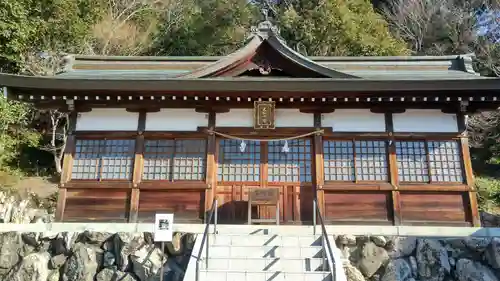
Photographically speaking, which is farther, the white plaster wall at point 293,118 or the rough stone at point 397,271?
the white plaster wall at point 293,118

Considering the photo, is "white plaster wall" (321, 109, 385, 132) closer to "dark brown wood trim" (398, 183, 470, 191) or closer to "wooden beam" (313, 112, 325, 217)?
"wooden beam" (313, 112, 325, 217)

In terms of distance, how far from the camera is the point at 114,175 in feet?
35.9

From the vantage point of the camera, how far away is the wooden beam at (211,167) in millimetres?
10547

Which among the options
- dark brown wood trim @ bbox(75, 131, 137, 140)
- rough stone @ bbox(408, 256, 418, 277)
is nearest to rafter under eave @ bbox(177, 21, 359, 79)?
dark brown wood trim @ bbox(75, 131, 137, 140)

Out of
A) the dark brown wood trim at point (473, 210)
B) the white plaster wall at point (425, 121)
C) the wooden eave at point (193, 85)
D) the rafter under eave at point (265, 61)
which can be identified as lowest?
the dark brown wood trim at point (473, 210)

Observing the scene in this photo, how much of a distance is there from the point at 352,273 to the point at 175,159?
17.8 feet

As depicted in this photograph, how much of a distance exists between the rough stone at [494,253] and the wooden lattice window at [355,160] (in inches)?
110

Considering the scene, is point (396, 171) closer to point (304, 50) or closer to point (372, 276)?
point (372, 276)

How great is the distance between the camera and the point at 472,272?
341 inches

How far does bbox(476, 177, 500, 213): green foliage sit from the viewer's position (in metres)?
17.4

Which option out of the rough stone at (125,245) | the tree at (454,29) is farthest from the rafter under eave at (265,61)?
the tree at (454,29)

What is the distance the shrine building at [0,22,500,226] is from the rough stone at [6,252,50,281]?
174 centimetres

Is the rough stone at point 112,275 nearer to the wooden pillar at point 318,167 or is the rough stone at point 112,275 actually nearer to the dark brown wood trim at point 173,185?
the dark brown wood trim at point 173,185

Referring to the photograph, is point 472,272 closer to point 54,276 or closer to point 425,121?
point 425,121
